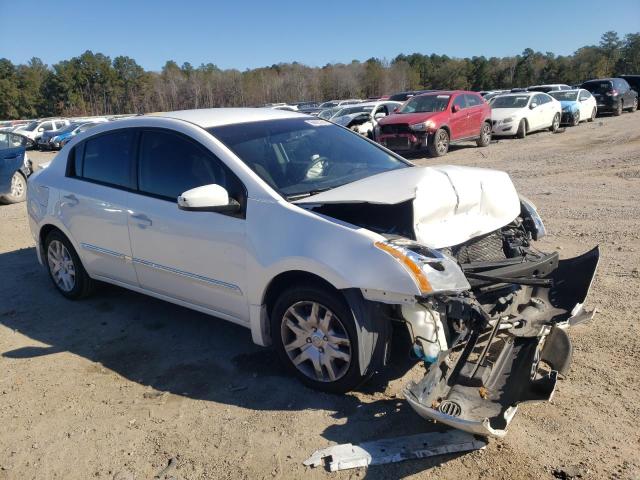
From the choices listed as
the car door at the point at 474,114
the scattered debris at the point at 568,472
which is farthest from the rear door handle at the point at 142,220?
the car door at the point at 474,114

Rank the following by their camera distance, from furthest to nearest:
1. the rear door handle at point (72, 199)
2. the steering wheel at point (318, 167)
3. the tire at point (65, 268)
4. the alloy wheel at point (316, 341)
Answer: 1. the tire at point (65, 268)
2. the rear door handle at point (72, 199)
3. the steering wheel at point (318, 167)
4. the alloy wheel at point (316, 341)

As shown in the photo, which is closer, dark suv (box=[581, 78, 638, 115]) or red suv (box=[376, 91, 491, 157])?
red suv (box=[376, 91, 491, 157])

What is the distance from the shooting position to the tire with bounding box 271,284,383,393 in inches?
126

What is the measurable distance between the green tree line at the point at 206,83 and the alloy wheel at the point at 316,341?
2678 inches

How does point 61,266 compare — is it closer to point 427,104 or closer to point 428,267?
point 428,267

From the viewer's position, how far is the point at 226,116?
14.3ft

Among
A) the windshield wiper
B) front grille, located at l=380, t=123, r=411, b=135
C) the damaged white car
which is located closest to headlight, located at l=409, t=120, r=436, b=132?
front grille, located at l=380, t=123, r=411, b=135

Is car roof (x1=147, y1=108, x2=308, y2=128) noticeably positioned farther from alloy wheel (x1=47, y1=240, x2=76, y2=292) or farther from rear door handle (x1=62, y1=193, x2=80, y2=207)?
alloy wheel (x1=47, y1=240, x2=76, y2=292)

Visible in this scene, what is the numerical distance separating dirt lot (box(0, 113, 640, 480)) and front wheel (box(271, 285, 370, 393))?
0.14 metres

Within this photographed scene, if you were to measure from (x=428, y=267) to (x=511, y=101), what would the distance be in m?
17.8

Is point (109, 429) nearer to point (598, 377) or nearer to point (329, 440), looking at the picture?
point (329, 440)

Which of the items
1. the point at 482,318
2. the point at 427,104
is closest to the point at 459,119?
the point at 427,104

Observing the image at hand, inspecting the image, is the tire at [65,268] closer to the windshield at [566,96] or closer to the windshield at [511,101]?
the windshield at [511,101]

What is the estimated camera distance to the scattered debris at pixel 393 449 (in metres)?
2.80
